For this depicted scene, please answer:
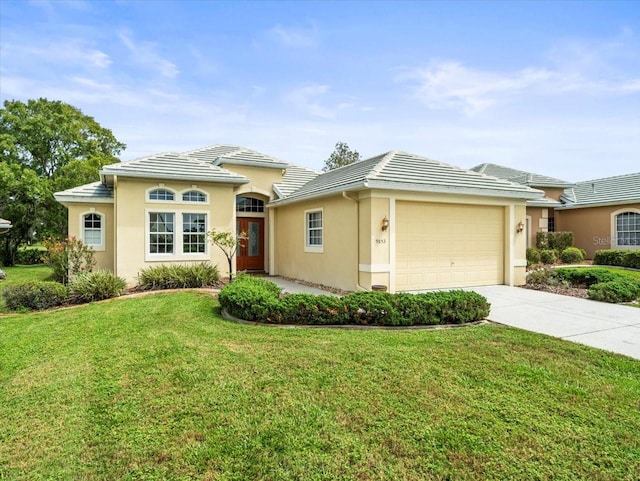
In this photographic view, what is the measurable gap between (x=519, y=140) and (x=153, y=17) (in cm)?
1669

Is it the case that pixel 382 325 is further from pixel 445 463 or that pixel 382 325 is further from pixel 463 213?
pixel 463 213

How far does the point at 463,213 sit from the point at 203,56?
35.1 ft

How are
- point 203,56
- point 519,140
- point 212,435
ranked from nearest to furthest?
point 212,435, point 203,56, point 519,140

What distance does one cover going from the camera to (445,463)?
297 centimetres

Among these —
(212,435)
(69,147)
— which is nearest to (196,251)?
(212,435)

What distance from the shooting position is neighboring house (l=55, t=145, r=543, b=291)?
1077 cm

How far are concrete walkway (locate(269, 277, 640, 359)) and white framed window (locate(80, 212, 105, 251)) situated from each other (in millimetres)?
13281

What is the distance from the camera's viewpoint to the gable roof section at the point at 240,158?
52.6 feet

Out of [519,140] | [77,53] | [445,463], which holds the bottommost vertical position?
[445,463]

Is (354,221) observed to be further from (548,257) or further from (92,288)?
(548,257)

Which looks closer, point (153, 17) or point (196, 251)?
point (153, 17)

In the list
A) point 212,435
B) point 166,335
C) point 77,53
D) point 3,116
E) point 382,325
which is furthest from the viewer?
point 3,116

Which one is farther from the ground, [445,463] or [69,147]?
[69,147]

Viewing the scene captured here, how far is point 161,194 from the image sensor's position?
12.2m
